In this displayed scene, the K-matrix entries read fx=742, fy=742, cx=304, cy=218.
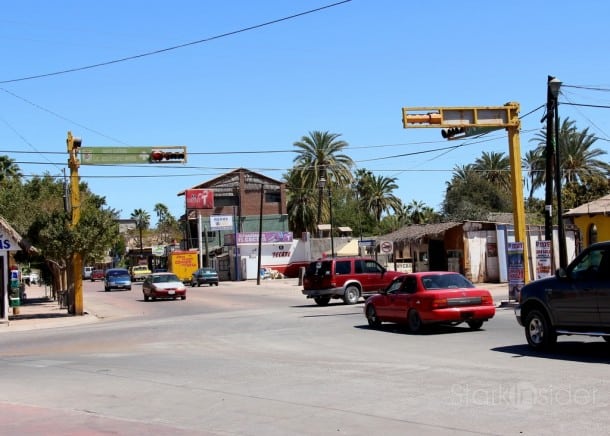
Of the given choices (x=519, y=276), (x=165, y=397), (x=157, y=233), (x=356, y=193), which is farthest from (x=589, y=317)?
(x=157, y=233)

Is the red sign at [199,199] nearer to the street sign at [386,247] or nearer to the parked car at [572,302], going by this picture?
the street sign at [386,247]

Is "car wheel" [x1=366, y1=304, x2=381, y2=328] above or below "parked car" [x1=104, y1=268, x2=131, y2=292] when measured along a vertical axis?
below

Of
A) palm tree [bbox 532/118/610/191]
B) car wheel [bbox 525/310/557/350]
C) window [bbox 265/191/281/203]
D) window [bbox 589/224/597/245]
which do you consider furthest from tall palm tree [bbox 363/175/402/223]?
car wheel [bbox 525/310/557/350]

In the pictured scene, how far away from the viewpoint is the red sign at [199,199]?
84.1m

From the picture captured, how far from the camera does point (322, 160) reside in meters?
74.4

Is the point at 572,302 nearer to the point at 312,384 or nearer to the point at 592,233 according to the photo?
the point at 312,384

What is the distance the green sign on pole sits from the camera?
29.4m

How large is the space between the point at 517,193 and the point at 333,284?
7.99 m

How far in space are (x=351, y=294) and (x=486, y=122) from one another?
8899mm

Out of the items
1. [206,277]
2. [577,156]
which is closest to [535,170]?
[577,156]

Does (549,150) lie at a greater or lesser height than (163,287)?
greater

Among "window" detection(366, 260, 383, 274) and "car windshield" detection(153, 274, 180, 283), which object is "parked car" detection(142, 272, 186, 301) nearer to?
"car windshield" detection(153, 274, 180, 283)

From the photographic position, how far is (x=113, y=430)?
8227 millimetres

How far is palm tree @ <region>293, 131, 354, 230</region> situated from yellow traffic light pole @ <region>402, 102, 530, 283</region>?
4702cm
